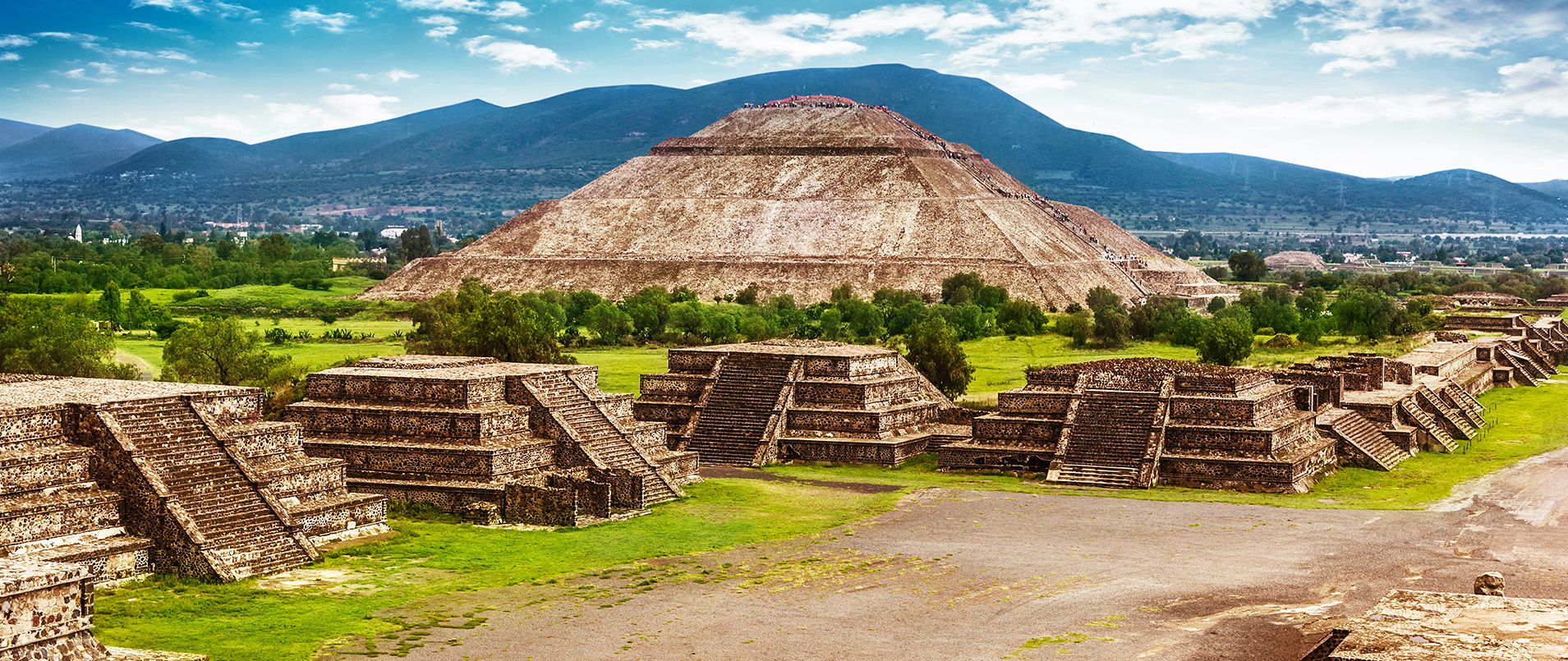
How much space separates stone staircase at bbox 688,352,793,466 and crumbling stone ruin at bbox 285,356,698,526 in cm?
603

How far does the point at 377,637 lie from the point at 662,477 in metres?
16.3

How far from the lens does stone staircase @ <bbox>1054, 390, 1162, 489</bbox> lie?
4703 cm

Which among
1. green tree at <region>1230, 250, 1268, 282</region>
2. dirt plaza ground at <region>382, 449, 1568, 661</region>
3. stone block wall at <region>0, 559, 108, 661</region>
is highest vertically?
green tree at <region>1230, 250, 1268, 282</region>

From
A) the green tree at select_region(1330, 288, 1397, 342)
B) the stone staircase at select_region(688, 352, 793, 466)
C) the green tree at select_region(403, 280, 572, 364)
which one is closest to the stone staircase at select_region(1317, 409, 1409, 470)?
the stone staircase at select_region(688, 352, 793, 466)

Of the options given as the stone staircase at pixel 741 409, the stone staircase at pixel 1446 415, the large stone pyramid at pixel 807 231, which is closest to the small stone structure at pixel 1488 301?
the large stone pyramid at pixel 807 231

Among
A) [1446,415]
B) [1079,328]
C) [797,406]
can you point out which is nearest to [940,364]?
[797,406]

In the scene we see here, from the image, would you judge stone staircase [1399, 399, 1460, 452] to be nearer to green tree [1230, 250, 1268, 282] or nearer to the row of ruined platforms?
the row of ruined platforms

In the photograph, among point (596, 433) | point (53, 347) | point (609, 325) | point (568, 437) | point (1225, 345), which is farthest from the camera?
point (609, 325)

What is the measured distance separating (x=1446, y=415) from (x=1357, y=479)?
1337cm

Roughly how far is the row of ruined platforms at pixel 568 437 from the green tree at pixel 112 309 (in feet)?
175

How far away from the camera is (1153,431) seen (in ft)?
157

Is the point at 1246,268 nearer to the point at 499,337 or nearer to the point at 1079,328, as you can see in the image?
the point at 1079,328

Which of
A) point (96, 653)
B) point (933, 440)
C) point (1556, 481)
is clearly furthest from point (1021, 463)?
point (96, 653)

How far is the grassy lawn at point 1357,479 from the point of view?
4444 cm
